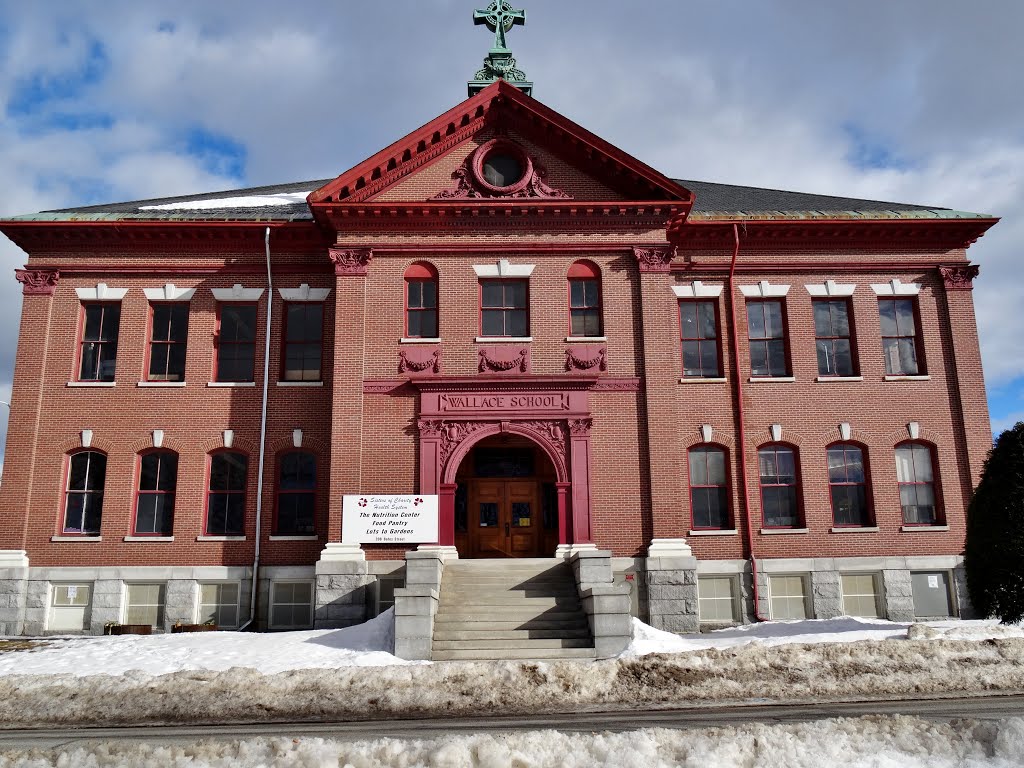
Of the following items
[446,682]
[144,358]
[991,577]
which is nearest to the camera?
[446,682]

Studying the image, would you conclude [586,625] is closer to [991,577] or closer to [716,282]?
[991,577]

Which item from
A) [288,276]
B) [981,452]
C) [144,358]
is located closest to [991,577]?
[981,452]

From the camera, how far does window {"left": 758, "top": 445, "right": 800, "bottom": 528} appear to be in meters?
20.9

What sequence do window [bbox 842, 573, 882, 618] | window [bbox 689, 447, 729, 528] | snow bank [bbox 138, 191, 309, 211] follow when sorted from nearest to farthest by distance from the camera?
window [bbox 842, 573, 882, 618]
window [bbox 689, 447, 729, 528]
snow bank [bbox 138, 191, 309, 211]

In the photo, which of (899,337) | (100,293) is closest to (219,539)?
(100,293)

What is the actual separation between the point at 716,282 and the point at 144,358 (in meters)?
15.5

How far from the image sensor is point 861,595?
802 inches


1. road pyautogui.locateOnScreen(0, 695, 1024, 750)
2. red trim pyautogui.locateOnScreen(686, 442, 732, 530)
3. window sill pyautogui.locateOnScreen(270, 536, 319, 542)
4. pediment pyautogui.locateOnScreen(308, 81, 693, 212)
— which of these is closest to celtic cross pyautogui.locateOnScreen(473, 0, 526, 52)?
pediment pyautogui.locateOnScreen(308, 81, 693, 212)

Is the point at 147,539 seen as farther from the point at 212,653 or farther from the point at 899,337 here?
the point at 899,337

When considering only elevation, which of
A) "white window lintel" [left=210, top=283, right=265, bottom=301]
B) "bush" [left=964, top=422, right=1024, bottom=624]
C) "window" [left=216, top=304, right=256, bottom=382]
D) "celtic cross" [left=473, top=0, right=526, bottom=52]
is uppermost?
"celtic cross" [left=473, top=0, right=526, bottom=52]

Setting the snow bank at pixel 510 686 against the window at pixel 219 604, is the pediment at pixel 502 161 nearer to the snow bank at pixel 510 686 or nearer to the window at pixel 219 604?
the window at pixel 219 604

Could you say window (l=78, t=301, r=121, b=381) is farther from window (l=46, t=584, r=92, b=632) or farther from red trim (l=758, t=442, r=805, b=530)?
red trim (l=758, t=442, r=805, b=530)

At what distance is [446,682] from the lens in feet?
40.3

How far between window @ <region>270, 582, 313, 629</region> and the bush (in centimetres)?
1451
